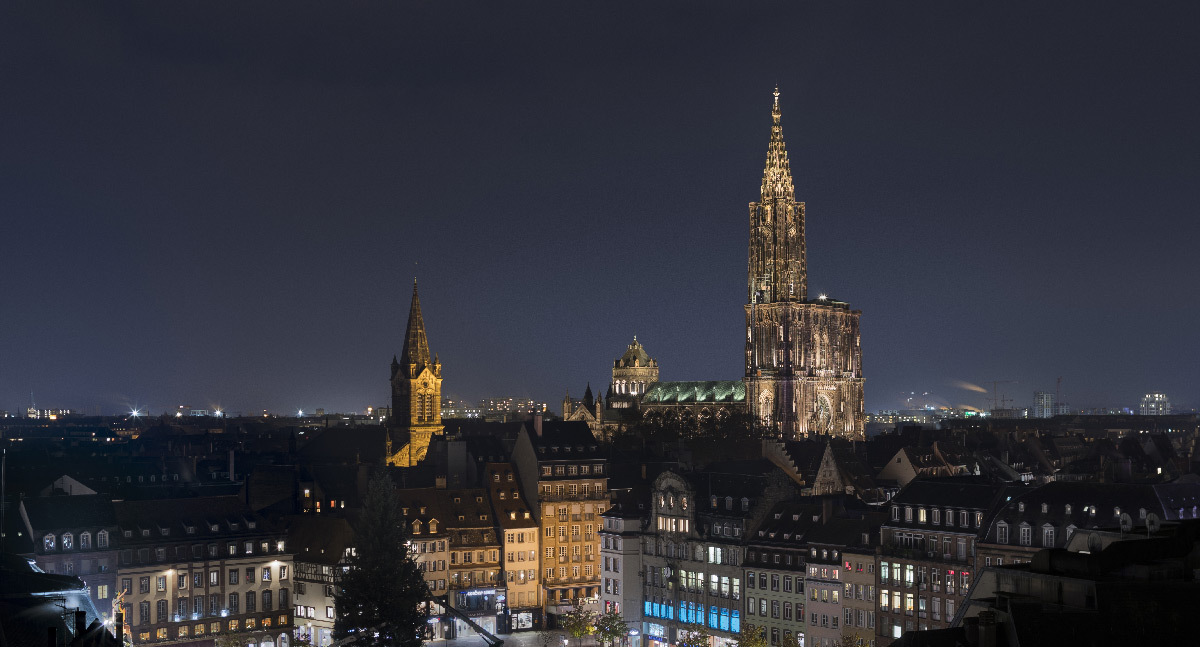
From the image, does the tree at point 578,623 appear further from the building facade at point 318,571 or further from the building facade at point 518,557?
the building facade at point 318,571

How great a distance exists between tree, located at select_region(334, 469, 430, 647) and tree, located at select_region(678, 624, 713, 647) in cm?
2126

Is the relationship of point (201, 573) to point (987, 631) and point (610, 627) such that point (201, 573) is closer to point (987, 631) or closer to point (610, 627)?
point (610, 627)

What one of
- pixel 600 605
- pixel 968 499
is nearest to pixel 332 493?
pixel 600 605

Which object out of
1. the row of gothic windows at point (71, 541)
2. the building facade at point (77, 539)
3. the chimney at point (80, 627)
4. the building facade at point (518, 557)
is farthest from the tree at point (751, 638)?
the chimney at point (80, 627)

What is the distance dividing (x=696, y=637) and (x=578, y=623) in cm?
1259

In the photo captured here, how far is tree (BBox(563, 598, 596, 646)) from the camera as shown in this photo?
129 metres

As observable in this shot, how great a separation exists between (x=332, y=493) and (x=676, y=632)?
146 ft

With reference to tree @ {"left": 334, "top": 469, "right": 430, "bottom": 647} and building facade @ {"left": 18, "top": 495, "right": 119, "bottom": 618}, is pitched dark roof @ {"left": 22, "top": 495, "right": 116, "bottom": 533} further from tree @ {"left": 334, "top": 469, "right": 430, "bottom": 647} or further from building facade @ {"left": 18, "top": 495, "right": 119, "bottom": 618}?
tree @ {"left": 334, "top": 469, "right": 430, "bottom": 647}

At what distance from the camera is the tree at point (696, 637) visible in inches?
4664

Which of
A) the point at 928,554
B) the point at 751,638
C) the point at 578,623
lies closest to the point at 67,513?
the point at 578,623

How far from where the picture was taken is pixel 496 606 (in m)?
145

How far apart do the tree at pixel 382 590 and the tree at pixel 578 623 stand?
50.7 ft

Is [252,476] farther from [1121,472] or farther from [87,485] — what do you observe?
[1121,472]

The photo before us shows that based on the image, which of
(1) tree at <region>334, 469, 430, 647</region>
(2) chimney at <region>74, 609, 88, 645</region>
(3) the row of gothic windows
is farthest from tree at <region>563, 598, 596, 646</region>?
(2) chimney at <region>74, 609, 88, 645</region>
